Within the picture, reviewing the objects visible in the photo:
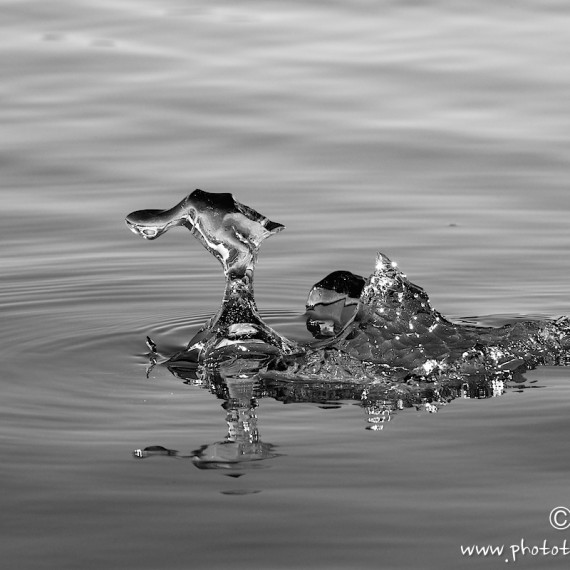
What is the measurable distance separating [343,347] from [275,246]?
3026 mm

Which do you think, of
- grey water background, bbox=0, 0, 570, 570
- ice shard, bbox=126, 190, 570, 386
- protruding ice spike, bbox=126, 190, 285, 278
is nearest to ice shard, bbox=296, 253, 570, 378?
ice shard, bbox=126, 190, 570, 386

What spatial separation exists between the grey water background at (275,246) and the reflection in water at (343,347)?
0.22 m

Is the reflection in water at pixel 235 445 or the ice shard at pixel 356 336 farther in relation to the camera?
the ice shard at pixel 356 336

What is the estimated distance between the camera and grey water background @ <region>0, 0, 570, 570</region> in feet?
16.8

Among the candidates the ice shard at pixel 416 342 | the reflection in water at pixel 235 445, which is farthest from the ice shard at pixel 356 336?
the reflection in water at pixel 235 445

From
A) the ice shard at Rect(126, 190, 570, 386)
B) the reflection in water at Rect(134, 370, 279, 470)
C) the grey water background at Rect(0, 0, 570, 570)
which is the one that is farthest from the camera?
the ice shard at Rect(126, 190, 570, 386)

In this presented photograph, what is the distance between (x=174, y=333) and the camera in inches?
314

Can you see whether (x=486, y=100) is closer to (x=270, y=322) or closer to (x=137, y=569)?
(x=270, y=322)

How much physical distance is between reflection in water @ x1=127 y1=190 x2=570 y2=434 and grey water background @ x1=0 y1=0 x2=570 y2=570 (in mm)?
222

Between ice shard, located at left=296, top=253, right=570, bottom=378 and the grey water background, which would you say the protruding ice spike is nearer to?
the grey water background

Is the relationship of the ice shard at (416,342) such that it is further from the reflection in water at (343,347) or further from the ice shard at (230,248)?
the ice shard at (230,248)

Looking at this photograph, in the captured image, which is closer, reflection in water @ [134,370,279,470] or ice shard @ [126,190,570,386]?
reflection in water @ [134,370,279,470]

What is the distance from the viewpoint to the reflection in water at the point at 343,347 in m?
6.77

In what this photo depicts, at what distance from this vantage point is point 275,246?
10.2 metres
